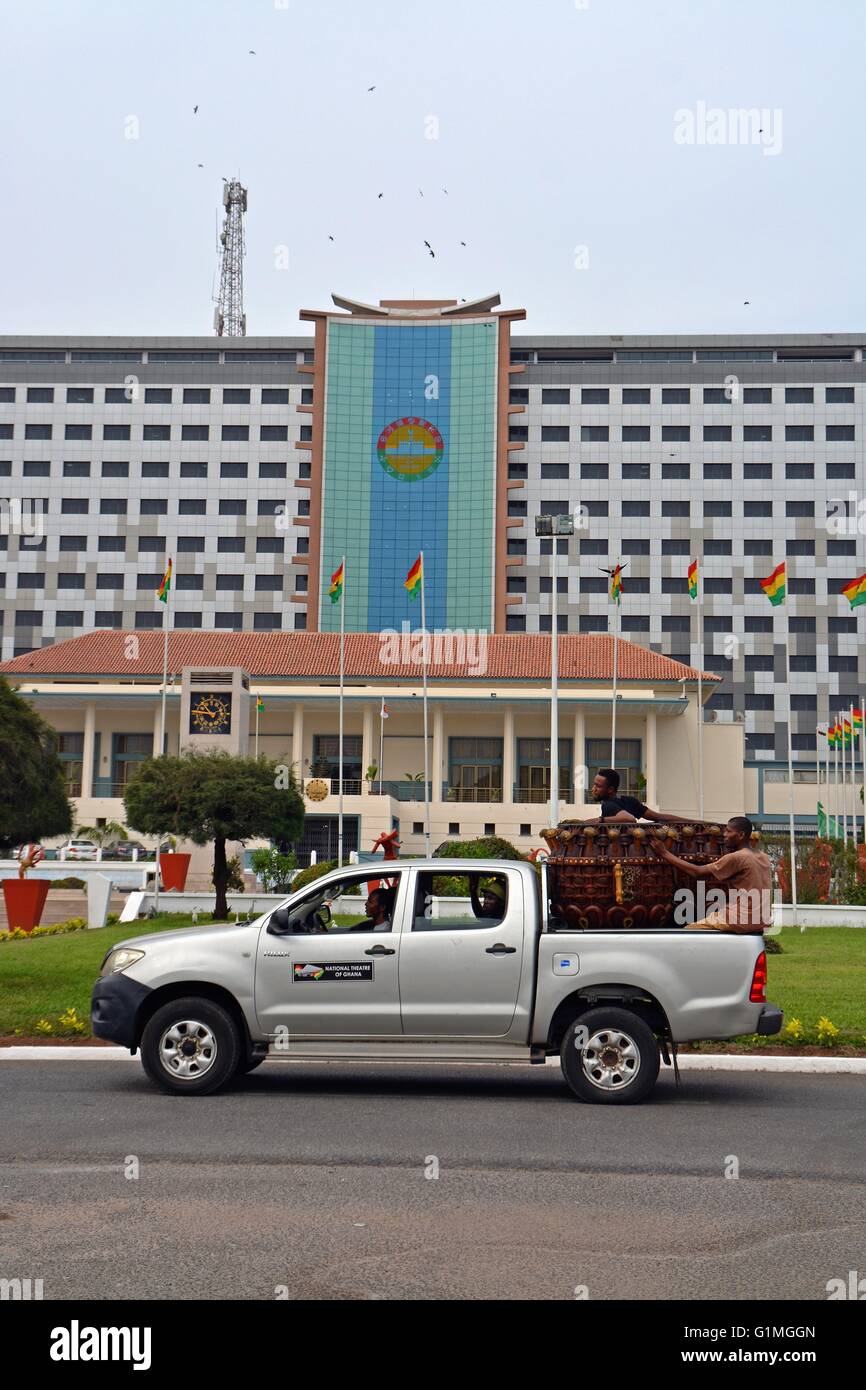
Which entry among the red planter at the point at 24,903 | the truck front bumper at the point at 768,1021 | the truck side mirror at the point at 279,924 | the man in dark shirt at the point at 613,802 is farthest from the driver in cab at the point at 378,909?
the red planter at the point at 24,903

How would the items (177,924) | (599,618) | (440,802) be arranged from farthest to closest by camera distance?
(599,618) < (440,802) < (177,924)

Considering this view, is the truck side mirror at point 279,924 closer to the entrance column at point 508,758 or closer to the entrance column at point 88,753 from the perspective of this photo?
the entrance column at point 508,758

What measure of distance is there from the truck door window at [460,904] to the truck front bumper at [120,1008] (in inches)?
86.8

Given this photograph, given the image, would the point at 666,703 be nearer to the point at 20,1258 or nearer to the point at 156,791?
the point at 156,791

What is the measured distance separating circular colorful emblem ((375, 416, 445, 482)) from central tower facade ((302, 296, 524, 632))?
0.07 meters

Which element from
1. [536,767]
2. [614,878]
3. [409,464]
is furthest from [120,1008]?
[409,464]

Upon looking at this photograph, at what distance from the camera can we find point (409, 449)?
300ft

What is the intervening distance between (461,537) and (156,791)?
62.0 metres

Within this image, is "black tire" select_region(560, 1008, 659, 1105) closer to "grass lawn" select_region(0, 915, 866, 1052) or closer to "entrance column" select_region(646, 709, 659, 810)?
"grass lawn" select_region(0, 915, 866, 1052)

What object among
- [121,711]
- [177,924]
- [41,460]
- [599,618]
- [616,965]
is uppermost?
[41,460]

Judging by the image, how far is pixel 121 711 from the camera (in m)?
67.4

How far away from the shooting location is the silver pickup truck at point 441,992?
32.3ft

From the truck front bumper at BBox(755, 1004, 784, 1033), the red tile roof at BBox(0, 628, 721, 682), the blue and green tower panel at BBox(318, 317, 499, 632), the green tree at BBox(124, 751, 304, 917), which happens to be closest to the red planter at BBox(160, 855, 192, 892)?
the green tree at BBox(124, 751, 304, 917)

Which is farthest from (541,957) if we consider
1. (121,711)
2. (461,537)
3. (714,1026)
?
(461,537)
